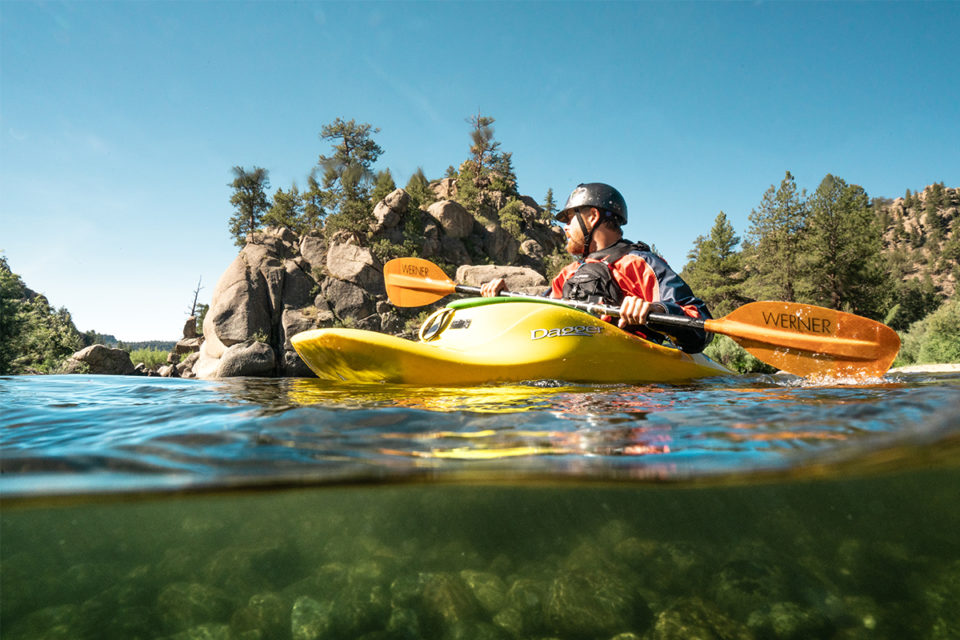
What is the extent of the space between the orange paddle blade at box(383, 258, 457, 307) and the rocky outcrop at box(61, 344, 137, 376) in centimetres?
1773

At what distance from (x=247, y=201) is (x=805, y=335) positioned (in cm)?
4177

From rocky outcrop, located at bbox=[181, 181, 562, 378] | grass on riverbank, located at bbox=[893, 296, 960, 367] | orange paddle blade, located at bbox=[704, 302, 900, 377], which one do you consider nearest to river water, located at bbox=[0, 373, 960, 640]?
orange paddle blade, located at bbox=[704, 302, 900, 377]

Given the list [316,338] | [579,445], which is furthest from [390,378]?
[579,445]

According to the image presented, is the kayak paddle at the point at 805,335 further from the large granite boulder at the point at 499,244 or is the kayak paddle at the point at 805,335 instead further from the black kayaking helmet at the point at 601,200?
the large granite boulder at the point at 499,244

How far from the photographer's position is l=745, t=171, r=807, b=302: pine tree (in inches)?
1144

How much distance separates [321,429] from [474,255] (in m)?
37.1

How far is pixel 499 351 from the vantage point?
3984 mm

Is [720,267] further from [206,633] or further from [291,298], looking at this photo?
[206,633]

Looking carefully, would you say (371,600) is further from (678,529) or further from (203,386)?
(203,386)

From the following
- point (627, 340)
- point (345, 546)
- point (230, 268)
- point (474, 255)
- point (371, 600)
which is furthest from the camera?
point (474, 255)

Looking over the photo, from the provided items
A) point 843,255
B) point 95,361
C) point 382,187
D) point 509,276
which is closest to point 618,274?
point 509,276

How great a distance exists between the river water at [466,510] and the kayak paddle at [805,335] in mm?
573

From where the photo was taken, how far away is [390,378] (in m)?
3.80

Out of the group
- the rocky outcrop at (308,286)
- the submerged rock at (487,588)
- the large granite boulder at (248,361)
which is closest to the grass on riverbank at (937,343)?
the rocky outcrop at (308,286)
